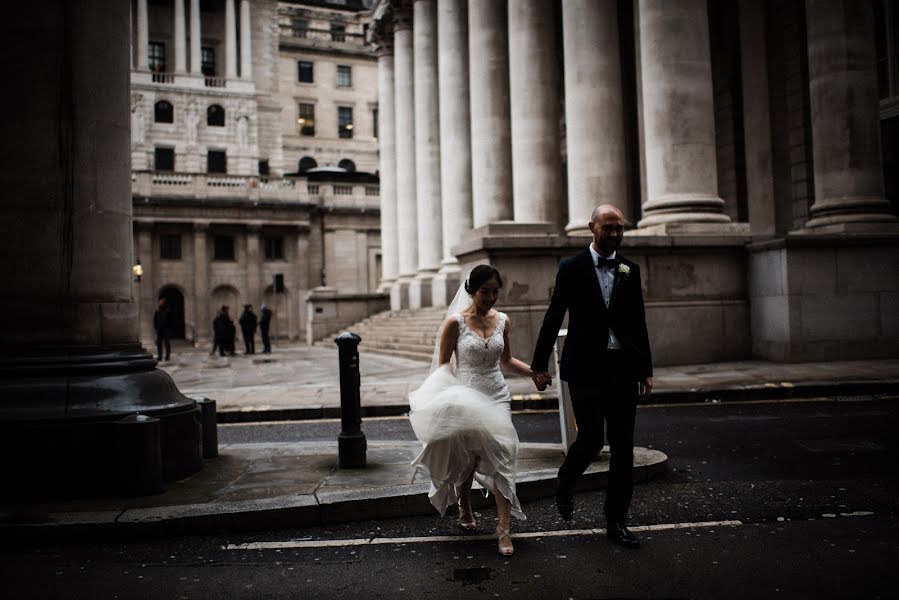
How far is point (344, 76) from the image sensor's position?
209ft

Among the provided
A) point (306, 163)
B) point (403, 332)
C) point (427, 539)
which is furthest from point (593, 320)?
point (306, 163)

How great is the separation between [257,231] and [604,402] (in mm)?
44113

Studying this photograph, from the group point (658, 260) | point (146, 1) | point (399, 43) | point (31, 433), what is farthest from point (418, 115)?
point (146, 1)

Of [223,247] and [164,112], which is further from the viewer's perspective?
[164,112]

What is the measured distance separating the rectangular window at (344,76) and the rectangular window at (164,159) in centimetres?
1657

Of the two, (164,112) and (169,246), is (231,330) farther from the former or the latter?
(164,112)

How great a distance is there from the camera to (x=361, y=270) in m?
49.6

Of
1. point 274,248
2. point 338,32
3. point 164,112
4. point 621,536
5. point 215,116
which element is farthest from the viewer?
point 338,32

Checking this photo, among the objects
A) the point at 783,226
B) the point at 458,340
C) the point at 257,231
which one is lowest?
the point at 458,340

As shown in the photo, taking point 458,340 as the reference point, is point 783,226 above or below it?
above

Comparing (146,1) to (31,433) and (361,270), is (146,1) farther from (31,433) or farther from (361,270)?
(31,433)

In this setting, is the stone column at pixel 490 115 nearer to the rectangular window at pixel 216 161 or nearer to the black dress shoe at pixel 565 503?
the black dress shoe at pixel 565 503

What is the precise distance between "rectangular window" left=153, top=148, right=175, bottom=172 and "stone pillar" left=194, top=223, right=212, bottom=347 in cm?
975

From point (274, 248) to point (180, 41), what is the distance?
17921 millimetres
